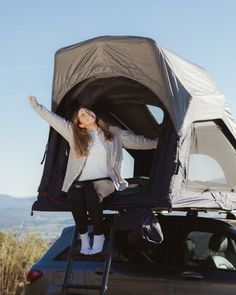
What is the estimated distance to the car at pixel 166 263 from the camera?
8.70m

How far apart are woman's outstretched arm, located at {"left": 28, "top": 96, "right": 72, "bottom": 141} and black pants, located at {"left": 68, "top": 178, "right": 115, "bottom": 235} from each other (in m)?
0.88

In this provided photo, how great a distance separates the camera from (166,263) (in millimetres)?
8930

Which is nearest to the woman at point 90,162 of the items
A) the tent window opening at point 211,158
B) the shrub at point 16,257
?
the tent window opening at point 211,158

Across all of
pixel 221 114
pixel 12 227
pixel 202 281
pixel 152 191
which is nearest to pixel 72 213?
pixel 152 191

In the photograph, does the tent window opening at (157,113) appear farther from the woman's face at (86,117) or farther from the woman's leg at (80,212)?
the woman's leg at (80,212)

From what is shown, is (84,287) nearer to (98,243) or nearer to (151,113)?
(98,243)

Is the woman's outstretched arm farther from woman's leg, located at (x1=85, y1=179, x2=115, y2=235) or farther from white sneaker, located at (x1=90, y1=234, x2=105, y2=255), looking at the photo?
white sneaker, located at (x1=90, y1=234, x2=105, y2=255)

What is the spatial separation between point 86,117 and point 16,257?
5347 millimetres

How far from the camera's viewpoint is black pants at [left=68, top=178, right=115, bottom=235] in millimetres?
8633

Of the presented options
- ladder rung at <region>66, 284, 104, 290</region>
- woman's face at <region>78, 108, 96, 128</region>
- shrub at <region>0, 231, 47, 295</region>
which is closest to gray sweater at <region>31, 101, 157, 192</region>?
woman's face at <region>78, 108, 96, 128</region>

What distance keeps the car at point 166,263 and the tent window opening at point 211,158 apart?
619 millimetres

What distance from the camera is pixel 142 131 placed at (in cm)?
1072

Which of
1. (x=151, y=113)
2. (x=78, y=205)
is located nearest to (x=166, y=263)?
(x=78, y=205)

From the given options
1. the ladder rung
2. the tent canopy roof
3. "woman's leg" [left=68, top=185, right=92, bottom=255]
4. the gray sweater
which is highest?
the tent canopy roof
